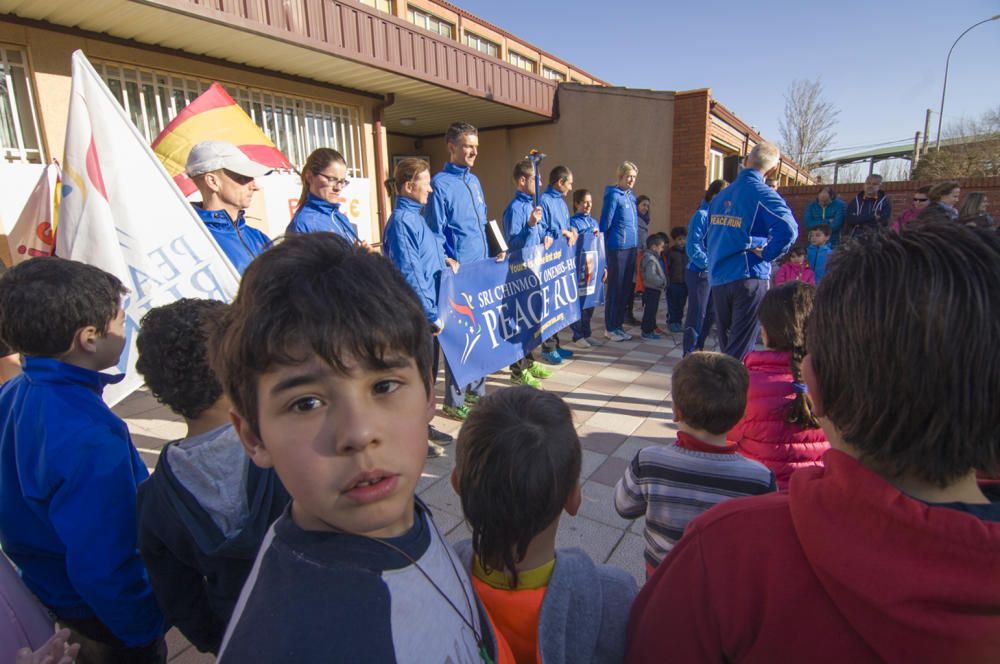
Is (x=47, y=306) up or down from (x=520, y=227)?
down

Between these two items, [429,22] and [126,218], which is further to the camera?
[429,22]

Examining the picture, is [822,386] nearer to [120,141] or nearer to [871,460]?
[871,460]

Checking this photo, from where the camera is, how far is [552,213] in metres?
5.70

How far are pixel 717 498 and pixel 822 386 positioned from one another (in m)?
0.93

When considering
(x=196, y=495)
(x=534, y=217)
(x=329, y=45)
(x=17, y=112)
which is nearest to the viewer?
(x=196, y=495)

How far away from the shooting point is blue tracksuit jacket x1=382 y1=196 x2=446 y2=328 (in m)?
3.51

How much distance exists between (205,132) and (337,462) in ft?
13.4

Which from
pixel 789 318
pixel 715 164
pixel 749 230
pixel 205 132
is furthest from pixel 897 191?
pixel 205 132

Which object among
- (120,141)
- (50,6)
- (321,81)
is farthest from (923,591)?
(321,81)

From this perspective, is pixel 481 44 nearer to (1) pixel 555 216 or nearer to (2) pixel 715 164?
(2) pixel 715 164

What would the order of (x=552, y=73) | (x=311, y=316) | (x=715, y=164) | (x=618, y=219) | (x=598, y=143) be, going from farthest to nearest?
(x=552, y=73) → (x=715, y=164) → (x=598, y=143) → (x=618, y=219) → (x=311, y=316)

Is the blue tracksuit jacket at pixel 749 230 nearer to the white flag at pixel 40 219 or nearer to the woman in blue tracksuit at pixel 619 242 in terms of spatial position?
the woman in blue tracksuit at pixel 619 242

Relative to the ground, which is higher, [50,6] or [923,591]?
[50,6]

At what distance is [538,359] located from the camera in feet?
19.6
